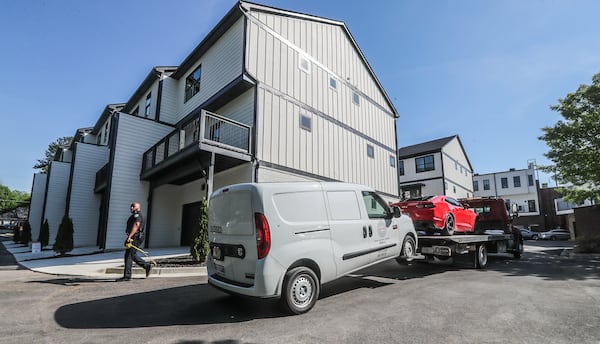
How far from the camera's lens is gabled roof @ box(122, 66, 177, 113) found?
54.6ft

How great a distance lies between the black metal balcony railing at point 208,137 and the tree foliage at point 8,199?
6816cm

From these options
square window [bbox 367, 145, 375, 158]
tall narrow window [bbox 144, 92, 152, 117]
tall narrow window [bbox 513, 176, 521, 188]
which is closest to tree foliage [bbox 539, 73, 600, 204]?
square window [bbox 367, 145, 375, 158]

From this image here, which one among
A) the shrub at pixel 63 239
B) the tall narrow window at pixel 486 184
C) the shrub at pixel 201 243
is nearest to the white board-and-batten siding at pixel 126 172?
the shrub at pixel 63 239

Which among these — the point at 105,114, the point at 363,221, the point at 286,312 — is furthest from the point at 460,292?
the point at 105,114

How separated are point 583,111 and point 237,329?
69.6 feet

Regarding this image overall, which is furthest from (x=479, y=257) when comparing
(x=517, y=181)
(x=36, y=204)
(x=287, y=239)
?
(x=517, y=181)

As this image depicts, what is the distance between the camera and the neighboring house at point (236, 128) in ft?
38.5

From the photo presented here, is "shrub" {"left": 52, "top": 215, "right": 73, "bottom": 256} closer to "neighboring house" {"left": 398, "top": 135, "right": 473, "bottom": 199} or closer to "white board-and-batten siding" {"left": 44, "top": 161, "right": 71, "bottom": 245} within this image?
"white board-and-batten siding" {"left": 44, "top": 161, "right": 71, "bottom": 245}

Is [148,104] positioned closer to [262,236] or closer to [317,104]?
[317,104]

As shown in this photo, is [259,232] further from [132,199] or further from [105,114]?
[105,114]

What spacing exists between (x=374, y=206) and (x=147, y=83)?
17461 millimetres

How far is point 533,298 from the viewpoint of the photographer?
4.88 metres

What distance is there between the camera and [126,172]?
13812mm

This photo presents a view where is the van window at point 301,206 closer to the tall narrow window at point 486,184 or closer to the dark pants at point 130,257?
the dark pants at point 130,257
